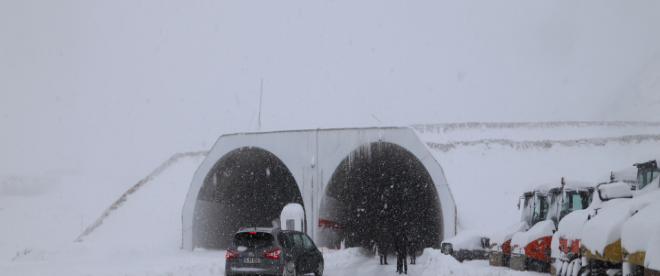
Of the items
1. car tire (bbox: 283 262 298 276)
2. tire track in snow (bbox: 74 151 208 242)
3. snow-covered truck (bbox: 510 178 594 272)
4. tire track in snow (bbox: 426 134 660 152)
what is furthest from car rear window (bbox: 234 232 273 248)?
tire track in snow (bbox: 426 134 660 152)

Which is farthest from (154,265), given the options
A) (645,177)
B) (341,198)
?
(341,198)

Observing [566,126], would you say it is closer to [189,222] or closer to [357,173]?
[357,173]

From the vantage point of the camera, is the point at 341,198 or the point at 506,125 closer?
the point at 341,198

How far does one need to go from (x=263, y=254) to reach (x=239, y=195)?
78.8 ft

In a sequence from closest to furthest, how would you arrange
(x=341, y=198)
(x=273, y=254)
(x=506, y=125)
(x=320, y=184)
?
(x=273, y=254) < (x=320, y=184) < (x=341, y=198) < (x=506, y=125)

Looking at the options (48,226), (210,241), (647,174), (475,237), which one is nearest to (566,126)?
(475,237)

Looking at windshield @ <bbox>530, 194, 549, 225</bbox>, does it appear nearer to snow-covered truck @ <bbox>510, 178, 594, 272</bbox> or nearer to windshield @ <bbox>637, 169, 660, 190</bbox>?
snow-covered truck @ <bbox>510, 178, 594, 272</bbox>

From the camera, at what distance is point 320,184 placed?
1283 inches

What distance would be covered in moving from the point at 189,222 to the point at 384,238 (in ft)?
37.2

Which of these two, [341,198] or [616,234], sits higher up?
[616,234]

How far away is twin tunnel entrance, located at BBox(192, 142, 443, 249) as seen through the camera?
34.2 metres

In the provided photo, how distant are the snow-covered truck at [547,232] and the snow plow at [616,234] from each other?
2689 mm

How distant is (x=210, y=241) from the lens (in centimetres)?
3616

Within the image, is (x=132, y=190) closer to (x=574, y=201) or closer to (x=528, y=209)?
(x=528, y=209)
